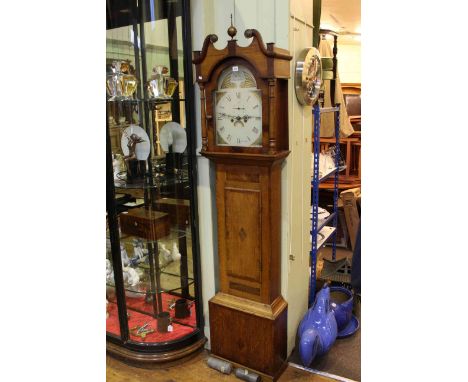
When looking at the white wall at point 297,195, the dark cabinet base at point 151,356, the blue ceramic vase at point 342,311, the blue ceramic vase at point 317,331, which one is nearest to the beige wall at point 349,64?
the white wall at point 297,195

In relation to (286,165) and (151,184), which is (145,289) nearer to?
(151,184)

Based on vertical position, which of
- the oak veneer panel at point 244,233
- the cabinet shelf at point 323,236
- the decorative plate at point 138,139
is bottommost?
the cabinet shelf at point 323,236

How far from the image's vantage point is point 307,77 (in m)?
1.95

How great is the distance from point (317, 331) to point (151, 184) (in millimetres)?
1119

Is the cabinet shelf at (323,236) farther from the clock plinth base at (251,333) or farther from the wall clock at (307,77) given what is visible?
the wall clock at (307,77)

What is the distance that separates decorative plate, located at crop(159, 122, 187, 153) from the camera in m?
2.06

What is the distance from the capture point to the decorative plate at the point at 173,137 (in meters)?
2.06

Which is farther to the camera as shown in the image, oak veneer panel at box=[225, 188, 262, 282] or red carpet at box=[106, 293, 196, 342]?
red carpet at box=[106, 293, 196, 342]

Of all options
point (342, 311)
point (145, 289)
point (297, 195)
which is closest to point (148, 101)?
point (297, 195)

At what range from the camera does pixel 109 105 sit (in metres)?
1.94

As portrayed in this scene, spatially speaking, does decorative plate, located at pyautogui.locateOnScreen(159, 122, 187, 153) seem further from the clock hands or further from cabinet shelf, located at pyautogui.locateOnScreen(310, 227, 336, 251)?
cabinet shelf, located at pyautogui.locateOnScreen(310, 227, 336, 251)

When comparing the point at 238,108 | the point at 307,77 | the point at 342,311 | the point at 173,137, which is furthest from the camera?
the point at 342,311

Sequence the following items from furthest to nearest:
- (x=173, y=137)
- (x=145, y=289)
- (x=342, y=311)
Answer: (x=342, y=311) → (x=145, y=289) → (x=173, y=137)

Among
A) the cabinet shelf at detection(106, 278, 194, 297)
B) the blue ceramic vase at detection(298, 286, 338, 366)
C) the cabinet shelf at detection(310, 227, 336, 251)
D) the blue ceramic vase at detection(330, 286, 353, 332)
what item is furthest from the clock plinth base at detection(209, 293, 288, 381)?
the cabinet shelf at detection(310, 227, 336, 251)
